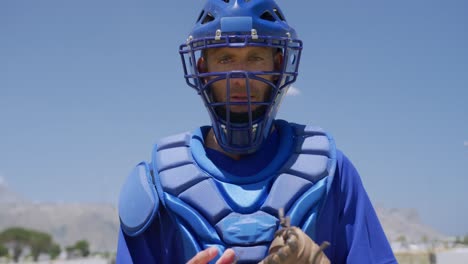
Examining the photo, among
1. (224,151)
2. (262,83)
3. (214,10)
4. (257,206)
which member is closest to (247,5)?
(214,10)

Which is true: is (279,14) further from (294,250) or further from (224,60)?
(294,250)

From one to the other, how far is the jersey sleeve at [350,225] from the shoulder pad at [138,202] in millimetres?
847

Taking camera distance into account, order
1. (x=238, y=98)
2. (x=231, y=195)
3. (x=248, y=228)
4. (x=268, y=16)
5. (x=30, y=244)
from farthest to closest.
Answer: (x=30, y=244), (x=268, y=16), (x=238, y=98), (x=231, y=195), (x=248, y=228)

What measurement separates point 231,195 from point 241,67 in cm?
65

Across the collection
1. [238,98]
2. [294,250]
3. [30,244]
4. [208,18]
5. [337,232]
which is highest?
[208,18]

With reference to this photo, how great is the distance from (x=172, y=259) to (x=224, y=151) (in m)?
0.64

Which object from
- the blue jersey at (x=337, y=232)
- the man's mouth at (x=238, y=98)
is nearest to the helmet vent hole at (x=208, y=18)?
the man's mouth at (x=238, y=98)

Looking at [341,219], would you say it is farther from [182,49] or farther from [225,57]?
[182,49]

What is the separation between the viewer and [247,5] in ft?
12.0

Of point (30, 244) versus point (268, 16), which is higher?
point (268, 16)

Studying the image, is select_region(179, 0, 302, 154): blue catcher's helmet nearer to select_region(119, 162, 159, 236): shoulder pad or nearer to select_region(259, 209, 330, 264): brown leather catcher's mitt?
select_region(119, 162, 159, 236): shoulder pad

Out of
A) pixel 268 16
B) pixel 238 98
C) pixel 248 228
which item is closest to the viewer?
pixel 248 228

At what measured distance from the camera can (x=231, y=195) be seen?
346 centimetres

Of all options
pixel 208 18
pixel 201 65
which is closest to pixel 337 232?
pixel 201 65
